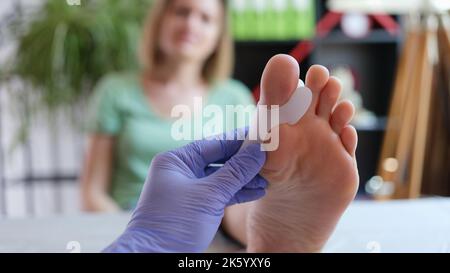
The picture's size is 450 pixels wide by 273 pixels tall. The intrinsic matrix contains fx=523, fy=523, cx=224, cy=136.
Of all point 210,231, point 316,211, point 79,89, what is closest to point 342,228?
point 316,211

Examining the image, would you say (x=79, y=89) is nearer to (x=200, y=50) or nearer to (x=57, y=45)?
(x=57, y=45)

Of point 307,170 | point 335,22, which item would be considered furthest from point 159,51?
→ point 335,22

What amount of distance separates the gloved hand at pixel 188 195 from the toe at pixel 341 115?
8 centimetres

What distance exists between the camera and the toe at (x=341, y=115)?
1.43ft

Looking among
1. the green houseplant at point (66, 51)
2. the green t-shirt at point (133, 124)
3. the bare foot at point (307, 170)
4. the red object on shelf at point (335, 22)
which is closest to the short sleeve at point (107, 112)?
the green t-shirt at point (133, 124)

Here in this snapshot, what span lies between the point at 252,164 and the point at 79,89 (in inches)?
35.6

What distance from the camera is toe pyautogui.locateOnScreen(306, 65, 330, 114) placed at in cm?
42

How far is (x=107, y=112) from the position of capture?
0.91m

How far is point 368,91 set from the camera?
53.2 inches

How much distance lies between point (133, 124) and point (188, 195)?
1.45ft

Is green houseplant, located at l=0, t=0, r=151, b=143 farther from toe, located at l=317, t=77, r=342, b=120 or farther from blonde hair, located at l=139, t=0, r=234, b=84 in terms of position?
toe, located at l=317, t=77, r=342, b=120

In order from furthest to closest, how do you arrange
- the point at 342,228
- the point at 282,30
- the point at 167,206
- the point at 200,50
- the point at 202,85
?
the point at 282,30 → the point at 200,50 → the point at 202,85 → the point at 342,228 → the point at 167,206

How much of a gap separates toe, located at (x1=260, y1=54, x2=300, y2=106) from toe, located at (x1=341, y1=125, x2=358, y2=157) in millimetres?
68

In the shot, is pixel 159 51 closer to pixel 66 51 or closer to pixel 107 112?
pixel 107 112
